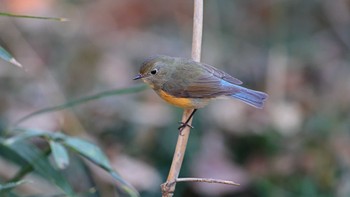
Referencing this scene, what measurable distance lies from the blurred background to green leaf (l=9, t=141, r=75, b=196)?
1.18 meters

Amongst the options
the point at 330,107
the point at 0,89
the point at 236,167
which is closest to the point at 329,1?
the point at 330,107

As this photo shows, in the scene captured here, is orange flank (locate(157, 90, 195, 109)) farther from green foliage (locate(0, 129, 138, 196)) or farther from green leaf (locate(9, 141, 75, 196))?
green leaf (locate(9, 141, 75, 196))

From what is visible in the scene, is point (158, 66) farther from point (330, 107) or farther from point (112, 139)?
point (330, 107)

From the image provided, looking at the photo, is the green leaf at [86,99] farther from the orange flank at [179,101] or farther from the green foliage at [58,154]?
the orange flank at [179,101]

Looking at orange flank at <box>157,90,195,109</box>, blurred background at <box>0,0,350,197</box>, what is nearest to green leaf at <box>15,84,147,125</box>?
orange flank at <box>157,90,195,109</box>

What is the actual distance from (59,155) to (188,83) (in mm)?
821

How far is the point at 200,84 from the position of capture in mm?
3359

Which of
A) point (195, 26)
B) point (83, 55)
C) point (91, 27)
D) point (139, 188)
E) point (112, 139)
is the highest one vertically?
point (91, 27)

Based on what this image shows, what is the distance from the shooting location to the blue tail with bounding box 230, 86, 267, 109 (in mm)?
3178

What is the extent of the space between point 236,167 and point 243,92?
5.91 ft

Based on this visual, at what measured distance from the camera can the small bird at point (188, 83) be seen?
330 centimetres

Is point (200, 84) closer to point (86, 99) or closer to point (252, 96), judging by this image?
point (252, 96)

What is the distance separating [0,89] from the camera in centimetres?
553

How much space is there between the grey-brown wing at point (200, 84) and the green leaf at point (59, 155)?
2.30 ft
